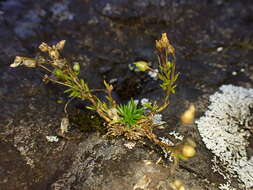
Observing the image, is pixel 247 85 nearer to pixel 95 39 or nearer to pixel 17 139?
pixel 95 39

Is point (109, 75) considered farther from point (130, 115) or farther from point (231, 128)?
point (231, 128)

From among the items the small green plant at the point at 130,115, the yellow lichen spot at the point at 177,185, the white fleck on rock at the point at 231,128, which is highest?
the small green plant at the point at 130,115

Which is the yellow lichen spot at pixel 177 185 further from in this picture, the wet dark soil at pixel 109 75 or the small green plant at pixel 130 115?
the small green plant at pixel 130 115

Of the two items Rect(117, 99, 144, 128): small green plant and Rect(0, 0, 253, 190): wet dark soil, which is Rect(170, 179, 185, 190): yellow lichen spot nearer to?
Rect(0, 0, 253, 190): wet dark soil

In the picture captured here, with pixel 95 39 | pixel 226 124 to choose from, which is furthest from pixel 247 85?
pixel 95 39

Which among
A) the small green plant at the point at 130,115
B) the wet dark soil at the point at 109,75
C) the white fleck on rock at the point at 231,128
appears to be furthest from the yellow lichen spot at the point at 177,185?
the small green plant at the point at 130,115

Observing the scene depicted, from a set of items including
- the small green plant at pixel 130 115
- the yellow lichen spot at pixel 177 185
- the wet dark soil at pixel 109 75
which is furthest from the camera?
the small green plant at pixel 130 115

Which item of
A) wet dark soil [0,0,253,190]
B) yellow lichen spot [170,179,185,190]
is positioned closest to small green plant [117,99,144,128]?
wet dark soil [0,0,253,190]
